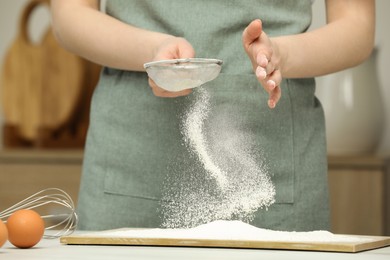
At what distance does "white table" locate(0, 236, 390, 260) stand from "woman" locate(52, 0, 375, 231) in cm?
29

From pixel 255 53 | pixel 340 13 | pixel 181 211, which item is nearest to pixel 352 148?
pixel 340 13

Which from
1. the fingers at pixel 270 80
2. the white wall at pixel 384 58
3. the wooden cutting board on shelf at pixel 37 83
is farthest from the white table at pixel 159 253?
the wooden cutting board on shelf at pixel 37 83

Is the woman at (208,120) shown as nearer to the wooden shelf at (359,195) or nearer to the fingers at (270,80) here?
the fingers at (270,80)

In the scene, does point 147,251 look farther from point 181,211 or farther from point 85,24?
point 85,24

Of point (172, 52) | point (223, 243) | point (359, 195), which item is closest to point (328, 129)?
point (359, 195)

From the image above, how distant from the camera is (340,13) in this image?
1.35 metres

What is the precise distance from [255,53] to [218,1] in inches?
11.1

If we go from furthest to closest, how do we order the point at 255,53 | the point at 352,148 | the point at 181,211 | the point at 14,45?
1. the point at 14,45
2. the point at 352,148
3. the point at 181,211
4. the point at 255,53

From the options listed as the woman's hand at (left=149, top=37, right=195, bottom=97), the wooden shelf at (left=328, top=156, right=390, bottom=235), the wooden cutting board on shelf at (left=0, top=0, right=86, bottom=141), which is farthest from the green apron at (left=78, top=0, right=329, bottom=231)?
the wooden cutting board on shelf at (left=0, top=0, right=86, bottom=141)

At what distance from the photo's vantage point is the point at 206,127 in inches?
49.6

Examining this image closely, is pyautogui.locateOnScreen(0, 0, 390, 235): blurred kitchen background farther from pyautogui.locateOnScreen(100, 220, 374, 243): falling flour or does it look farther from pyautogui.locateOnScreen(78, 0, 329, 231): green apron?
pyautogui.locateOnScreen(100, 220, 374, 243): falling flour

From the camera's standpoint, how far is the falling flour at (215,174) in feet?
4.07

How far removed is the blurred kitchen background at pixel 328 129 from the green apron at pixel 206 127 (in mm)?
961

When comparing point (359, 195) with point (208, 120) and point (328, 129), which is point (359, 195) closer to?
point (328, 129)
